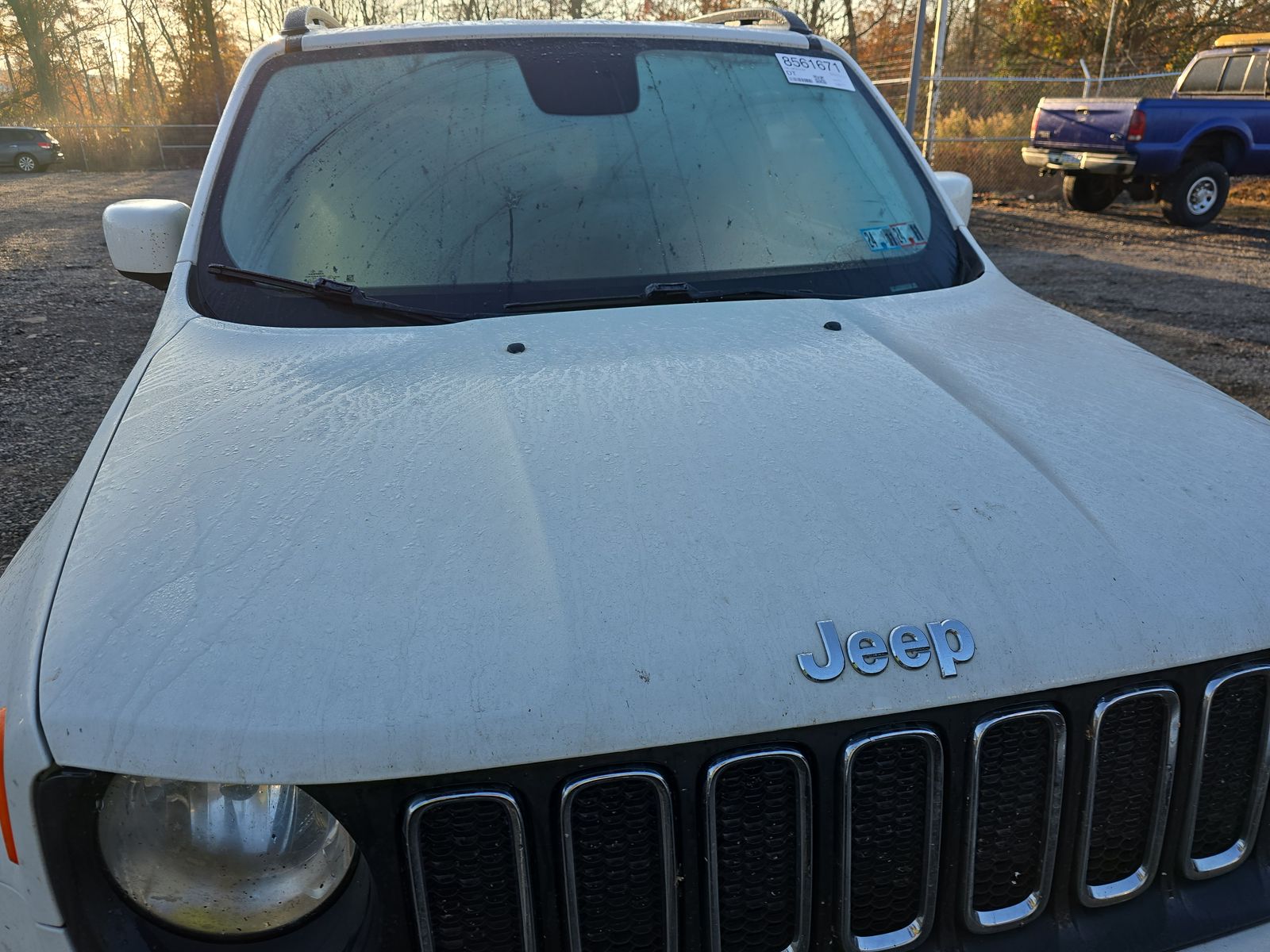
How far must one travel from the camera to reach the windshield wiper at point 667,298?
7.31 ft

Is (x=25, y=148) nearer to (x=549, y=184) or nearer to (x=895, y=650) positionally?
(x=549, y=184)

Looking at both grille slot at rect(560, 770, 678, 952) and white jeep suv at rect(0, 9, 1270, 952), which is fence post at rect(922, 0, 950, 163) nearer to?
white jeep suv at rect(0, 9, 1270, 952)

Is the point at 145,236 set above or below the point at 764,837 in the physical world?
above

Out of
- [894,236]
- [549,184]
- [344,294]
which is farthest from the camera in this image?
[894,236]

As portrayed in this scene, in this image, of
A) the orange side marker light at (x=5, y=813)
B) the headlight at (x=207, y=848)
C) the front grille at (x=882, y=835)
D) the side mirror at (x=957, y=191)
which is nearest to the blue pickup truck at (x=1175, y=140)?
the side mirror at (x=957, y=191)

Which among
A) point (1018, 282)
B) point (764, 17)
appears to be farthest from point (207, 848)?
point (1018, 282)

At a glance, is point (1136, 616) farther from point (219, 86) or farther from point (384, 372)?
point (219, 86)

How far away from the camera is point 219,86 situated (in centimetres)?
3403

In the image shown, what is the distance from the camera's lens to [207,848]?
1196mm

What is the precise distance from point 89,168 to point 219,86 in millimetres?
6186

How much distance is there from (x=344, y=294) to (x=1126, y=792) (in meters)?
1.73

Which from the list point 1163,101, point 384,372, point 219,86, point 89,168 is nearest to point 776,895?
point 384,372

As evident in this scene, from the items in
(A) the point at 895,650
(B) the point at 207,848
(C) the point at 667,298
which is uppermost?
(C) the point at 667,298

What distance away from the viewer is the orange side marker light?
1.17 meters
